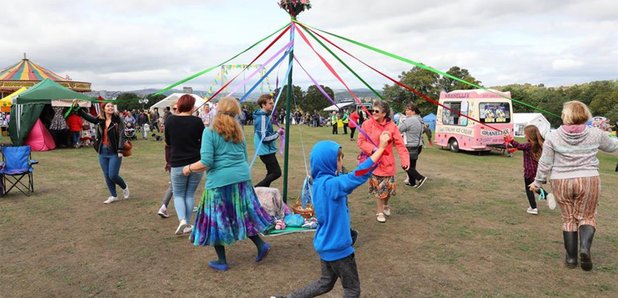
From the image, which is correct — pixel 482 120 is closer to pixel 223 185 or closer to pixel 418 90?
pixel 223 185

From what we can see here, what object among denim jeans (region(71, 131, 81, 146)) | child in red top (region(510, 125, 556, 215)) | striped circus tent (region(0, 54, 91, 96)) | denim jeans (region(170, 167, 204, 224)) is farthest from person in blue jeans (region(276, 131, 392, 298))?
striped circus tent (region(0, 54, 91, 96))

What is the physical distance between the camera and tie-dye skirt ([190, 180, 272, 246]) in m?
3.99

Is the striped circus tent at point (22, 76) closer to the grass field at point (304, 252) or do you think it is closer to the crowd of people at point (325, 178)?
the grass field at point (304, 252)

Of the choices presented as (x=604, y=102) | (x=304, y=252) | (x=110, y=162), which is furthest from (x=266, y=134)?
(x=604, y=102)

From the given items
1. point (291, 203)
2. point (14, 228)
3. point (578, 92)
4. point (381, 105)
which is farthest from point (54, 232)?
point (578, 92)

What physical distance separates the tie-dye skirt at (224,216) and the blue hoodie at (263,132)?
5.14ft

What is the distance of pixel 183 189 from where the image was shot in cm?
497

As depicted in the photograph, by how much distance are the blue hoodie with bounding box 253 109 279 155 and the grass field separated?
133 cm

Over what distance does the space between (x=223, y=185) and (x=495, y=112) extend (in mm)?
13168

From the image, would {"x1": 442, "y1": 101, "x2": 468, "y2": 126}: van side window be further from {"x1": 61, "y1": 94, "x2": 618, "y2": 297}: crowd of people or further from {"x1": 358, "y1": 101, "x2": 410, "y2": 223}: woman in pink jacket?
{"x1": 358, "y1": 101, "x2": 410, "y2": 223}: woman in pink jacket

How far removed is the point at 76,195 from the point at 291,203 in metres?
3.98

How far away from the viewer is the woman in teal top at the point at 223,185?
393cm

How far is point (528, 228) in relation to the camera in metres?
5.57

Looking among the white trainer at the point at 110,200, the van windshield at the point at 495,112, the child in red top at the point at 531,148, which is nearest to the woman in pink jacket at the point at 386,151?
the child in red top at the point at 531,148
